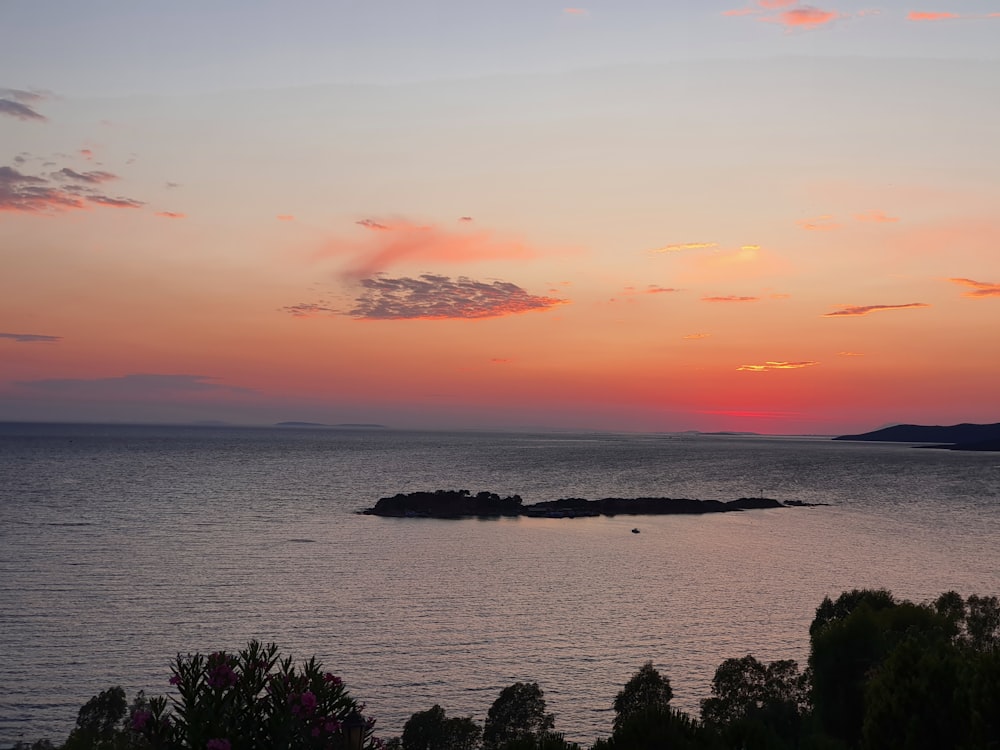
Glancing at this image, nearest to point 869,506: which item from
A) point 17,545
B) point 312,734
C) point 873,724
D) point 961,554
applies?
point 961,554

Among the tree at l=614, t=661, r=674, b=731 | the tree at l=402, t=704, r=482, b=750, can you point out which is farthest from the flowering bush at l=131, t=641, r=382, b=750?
the tree at l=614, t=661, r=674, b=731

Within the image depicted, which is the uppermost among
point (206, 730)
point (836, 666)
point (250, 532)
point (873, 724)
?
point (206, 730)

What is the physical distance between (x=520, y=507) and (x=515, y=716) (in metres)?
111

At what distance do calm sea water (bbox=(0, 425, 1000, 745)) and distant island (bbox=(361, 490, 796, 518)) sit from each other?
7217 millimetres

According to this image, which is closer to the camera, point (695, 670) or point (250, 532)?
point (695, 670)

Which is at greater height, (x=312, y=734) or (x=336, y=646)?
(x=312, y=734)

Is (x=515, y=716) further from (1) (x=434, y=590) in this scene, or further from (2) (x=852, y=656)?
(1) (x=434, y=590)

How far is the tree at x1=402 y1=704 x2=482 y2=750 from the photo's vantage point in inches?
1400

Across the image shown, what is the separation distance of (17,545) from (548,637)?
68.8m

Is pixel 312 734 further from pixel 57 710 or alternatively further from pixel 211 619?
pixel 211 619

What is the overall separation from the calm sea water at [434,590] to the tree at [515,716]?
216 inches

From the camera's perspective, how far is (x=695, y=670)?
176 feet

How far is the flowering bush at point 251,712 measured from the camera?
1455 cm

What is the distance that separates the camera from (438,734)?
3591cm
